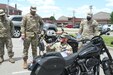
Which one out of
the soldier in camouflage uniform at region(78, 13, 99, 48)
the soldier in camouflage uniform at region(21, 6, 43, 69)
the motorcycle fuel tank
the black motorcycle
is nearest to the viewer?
the black motorcycle

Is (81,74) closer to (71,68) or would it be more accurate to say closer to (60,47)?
(71,68)

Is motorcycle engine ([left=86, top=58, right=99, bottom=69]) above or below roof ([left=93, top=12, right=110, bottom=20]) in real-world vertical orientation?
above

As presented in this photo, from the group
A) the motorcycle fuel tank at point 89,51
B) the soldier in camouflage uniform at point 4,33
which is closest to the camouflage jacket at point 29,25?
the soldier in camouflage uniform at point 4,33

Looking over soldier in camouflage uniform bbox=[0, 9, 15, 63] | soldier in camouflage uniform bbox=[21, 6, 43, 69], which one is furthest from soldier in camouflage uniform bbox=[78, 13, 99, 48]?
soldier in camouflage uniform bbox=[0, 9, 15, 63]

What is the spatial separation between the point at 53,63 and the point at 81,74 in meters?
0.65

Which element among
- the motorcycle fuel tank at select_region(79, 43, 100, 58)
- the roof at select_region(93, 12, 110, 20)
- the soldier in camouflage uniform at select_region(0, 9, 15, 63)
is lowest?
the roof at select_region(93, 12, 110, 20)

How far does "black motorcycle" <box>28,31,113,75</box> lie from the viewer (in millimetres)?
5105

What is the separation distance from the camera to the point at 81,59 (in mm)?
5512

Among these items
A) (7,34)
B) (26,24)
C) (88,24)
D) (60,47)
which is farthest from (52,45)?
(7,34)

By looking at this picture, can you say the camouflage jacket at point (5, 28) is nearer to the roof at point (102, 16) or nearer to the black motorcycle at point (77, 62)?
the black motorcycle at point (77, 62)

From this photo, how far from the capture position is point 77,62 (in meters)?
5.46

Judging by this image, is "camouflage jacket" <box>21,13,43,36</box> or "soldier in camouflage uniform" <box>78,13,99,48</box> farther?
"soldier in camouflage uniform" <box>78,13,99,48</box>

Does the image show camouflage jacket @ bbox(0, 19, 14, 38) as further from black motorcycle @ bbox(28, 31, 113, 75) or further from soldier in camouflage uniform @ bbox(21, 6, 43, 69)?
black motorcycle @ bbox(28, 31, 113, 75)

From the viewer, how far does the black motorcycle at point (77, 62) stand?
16.8 feet
